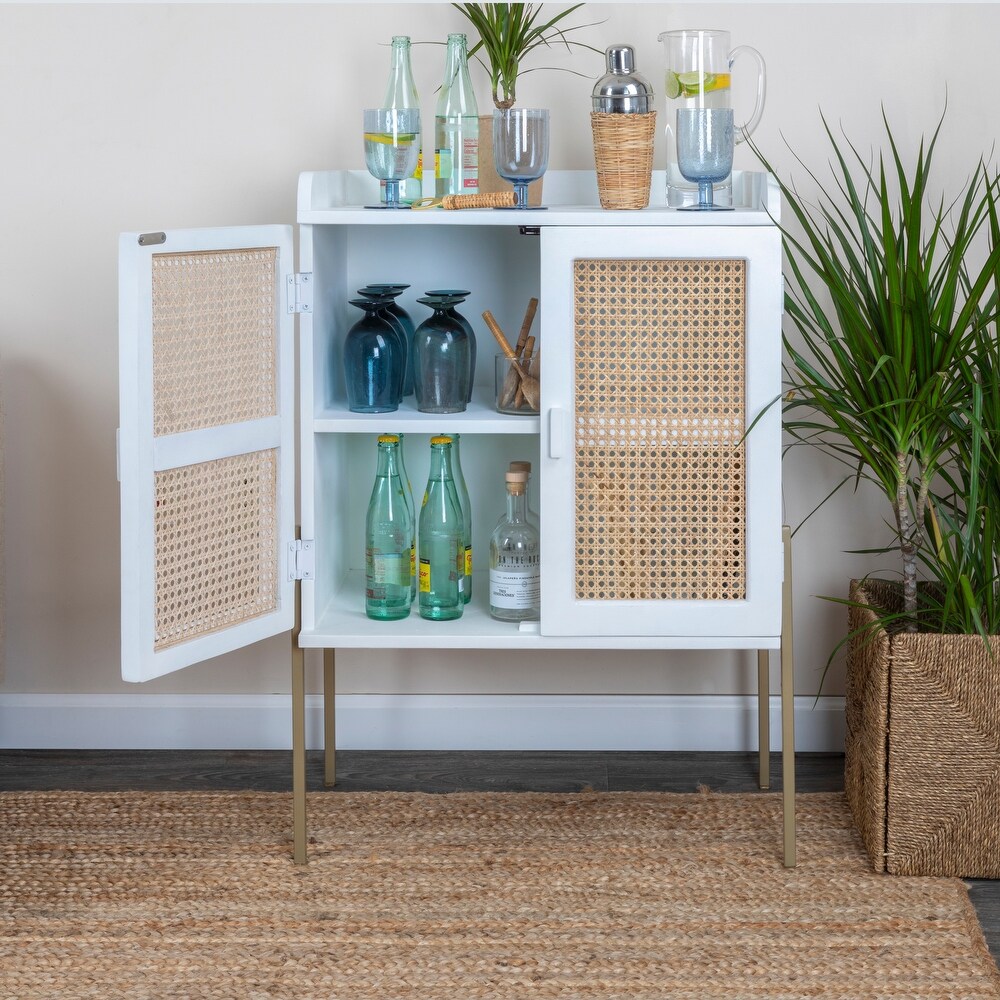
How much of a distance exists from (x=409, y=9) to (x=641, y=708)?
1.38 metres

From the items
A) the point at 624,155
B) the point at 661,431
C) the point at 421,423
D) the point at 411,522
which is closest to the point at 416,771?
the point at 411,522

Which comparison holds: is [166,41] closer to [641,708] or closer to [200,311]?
[200,311]

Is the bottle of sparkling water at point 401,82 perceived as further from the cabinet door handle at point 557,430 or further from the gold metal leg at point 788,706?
the gold metal leg at point 788,706

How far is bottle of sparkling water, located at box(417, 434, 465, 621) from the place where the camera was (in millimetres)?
1958

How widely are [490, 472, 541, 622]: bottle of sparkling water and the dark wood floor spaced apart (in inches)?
17.0

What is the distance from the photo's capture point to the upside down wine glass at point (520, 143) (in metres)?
1.80

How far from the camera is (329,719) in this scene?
2.25 metres

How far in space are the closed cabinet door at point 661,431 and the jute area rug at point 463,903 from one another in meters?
0.39

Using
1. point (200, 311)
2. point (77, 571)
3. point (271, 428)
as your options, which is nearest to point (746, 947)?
point (271, 428)

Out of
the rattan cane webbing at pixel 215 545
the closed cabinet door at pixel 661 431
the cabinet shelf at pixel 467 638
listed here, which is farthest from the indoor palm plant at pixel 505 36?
the cabinet shelf at pixel 467 638

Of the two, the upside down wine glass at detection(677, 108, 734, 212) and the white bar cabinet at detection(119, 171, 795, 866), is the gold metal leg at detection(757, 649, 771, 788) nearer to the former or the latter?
the white bar cabinet at detection(119, 171, 795, 866)

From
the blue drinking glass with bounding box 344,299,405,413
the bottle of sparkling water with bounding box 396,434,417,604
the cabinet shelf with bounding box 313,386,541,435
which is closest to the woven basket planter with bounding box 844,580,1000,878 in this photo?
the cabinet shelf with bounding box 313,386,541,435

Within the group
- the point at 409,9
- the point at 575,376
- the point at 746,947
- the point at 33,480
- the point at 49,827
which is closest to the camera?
the point at 746,947

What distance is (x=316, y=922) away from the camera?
5.69 feet
